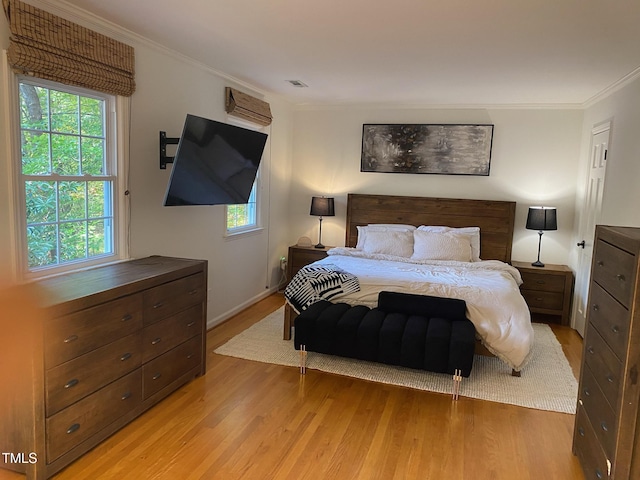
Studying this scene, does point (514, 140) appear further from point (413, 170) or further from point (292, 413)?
point (292, 413)

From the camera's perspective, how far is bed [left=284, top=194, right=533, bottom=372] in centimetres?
338

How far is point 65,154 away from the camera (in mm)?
2697

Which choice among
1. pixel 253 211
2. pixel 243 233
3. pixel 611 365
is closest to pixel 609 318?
pixel 611 365

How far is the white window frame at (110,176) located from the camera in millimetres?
2365

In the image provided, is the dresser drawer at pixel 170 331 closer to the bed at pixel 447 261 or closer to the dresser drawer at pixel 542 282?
the bed at pixel 447 261

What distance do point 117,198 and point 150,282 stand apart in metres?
0.78

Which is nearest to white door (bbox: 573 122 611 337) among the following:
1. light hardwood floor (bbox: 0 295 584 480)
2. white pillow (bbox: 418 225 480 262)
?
white pillow (bbox: 418 225 480 262)

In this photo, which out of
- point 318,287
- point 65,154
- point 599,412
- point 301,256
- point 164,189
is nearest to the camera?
point 599,412

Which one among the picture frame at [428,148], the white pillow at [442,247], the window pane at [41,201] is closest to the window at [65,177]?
the window pane at [41,201]

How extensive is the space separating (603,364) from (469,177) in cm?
352

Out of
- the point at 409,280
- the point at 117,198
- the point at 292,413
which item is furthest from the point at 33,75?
the point at 409,280

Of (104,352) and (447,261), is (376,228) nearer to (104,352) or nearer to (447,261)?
(447,261)

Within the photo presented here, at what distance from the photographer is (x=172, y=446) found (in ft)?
7.90

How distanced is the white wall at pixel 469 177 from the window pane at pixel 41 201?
3.55 metres
